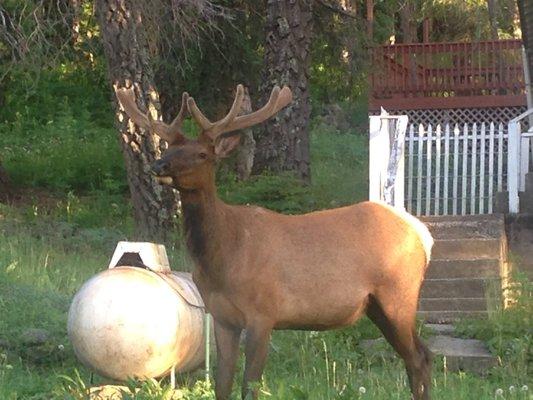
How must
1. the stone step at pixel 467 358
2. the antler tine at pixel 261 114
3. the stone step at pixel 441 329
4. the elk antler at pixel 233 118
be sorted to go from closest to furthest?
1. the elk antler at pixel 233 118
2. the antler tine at pixel 261 114
3. the stone step at pixel 467 358
4. the stone step at pixel 441 329

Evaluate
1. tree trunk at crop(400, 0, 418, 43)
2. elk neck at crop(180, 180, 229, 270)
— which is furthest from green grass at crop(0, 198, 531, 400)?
tree trunk at crop(400, 0, 418, 43)

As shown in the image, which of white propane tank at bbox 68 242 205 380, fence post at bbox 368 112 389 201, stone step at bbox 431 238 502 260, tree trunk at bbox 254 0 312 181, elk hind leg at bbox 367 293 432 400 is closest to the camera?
white propane tank at bbox 68 242 205 380

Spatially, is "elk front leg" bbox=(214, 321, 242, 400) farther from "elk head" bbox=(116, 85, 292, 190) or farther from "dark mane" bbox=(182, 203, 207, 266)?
"elk head" bbox=(116, 85, 292, 190)

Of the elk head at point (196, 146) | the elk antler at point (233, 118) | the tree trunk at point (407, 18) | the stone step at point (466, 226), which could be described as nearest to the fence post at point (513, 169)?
the stone step at point (466, 226)

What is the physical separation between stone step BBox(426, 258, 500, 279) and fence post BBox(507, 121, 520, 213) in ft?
7.76

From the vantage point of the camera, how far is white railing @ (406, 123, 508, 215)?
14.8 metres

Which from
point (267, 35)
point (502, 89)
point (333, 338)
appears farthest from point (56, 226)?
point (502, 89)

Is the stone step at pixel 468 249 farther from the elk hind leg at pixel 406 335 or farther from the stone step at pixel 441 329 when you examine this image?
the elk hind leg at pixel 406 335

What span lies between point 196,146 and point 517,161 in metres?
7.58

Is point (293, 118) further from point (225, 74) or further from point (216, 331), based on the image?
point (216, 331)

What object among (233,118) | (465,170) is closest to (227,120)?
(233,118)

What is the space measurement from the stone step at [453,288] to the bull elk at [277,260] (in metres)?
3.50

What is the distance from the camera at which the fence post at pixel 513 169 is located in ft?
47.2

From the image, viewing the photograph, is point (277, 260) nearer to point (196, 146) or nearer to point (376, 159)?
point (196, 146)
